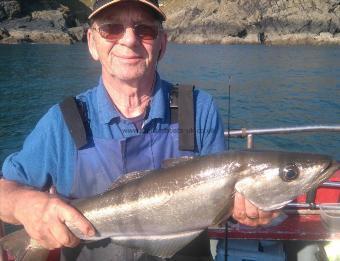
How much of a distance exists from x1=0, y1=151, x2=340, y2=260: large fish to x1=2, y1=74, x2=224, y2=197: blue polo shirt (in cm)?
41

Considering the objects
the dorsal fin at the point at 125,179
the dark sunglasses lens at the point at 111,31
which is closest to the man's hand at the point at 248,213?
the dorsal fin at the point at 125,179

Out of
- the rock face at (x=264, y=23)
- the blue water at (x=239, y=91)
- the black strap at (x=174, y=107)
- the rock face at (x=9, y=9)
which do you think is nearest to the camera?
the black strap at (x=174, y=107)

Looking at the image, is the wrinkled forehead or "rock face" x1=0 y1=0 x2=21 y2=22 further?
"rock face" x1=0 y1=0 x2=21 y2=22

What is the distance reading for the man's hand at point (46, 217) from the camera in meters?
3.31

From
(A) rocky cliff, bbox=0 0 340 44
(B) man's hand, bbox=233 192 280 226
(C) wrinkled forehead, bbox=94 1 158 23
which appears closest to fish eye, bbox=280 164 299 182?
(B) man's hand, bbox=233 192 280 226

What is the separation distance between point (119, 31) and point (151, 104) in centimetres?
71

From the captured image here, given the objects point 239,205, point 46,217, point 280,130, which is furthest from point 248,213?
point 280,130

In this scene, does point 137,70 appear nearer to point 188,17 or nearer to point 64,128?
point 64,128

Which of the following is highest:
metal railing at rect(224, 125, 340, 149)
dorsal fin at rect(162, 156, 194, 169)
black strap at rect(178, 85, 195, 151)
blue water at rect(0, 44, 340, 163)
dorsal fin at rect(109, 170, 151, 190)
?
black strap at rect(178, 85, 195, 151)

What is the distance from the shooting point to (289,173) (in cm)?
353

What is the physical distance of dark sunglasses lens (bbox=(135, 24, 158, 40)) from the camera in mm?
3871

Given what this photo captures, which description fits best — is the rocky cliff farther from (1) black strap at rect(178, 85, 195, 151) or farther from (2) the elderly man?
(1) black strap at rect(178, 85, 195, 151)

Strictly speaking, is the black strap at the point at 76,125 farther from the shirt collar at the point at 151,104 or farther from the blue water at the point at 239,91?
the blue water at the point at 239,91

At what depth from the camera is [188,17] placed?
5202 inches
